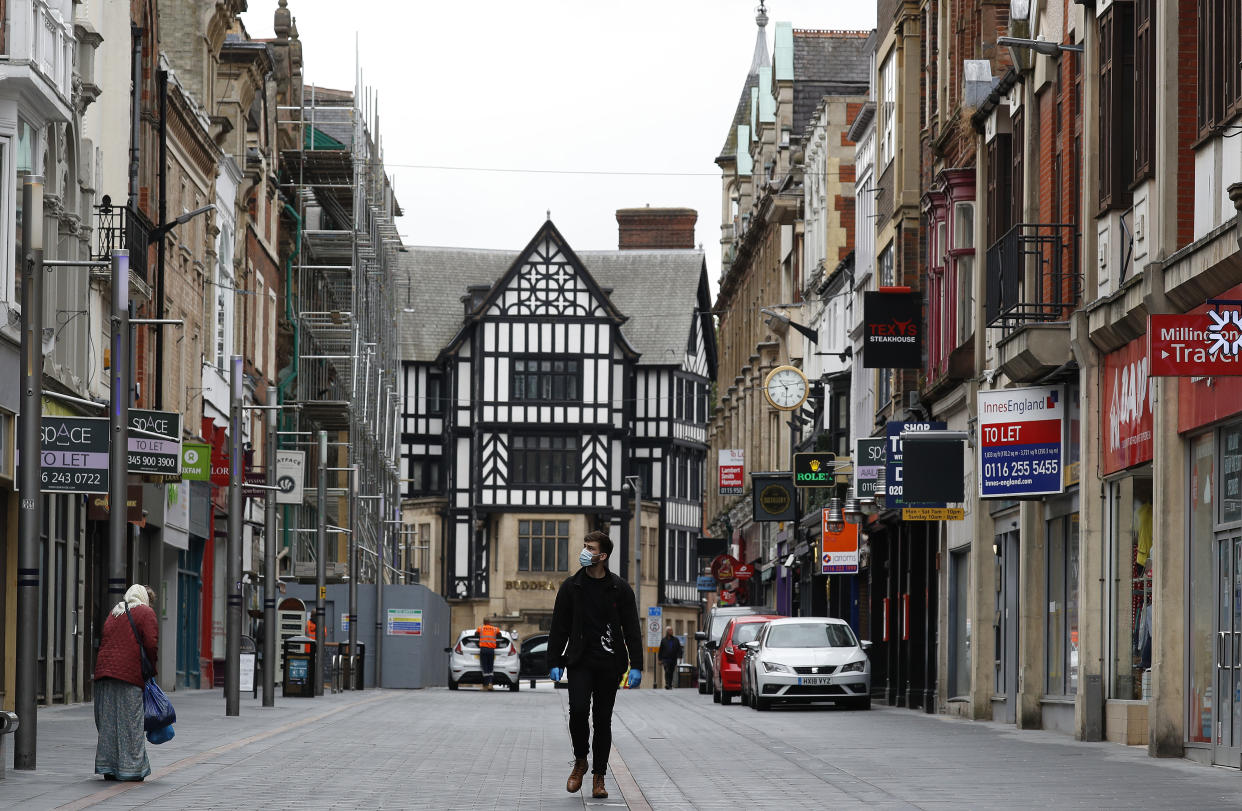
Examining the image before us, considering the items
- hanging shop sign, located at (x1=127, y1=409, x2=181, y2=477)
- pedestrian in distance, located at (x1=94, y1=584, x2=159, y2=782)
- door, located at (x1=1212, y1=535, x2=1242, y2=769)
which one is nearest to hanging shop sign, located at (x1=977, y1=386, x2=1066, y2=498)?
door, located at (x1=1212, y1=535, x2=1242, y2=769)

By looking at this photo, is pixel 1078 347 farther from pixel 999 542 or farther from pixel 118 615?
pixel 118 615

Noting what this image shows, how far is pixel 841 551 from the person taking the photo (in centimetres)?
4572

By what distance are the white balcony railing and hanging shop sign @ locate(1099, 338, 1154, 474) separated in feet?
44.3

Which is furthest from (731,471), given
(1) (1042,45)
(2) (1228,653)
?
(2) (1228,653)

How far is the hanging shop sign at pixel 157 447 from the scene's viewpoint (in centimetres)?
2944

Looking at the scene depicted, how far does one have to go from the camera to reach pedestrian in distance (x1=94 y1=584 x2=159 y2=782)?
16.5 m

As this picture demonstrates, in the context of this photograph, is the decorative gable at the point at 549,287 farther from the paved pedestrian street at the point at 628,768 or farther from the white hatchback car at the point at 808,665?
the paved pedestrian street at the point at 628,768

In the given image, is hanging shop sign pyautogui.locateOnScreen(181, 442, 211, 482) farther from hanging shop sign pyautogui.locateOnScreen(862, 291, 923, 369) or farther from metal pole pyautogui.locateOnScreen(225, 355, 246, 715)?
hanging shop sign pyautogui.locateOnScreen(862, 291, 923, 369)

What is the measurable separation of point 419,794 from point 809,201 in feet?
150

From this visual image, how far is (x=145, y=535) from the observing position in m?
42.1

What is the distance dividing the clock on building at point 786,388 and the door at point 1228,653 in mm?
34480

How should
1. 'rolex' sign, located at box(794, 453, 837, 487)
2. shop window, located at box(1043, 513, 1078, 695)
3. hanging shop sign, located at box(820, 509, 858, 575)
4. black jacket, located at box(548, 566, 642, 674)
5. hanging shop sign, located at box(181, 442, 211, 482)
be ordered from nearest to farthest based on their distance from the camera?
black jacket, located at box(548, 566, 642, 674)
shop window, located at box(1043, 513, 1078, 695)
hanging shop sign, located at box(181, 442, 211, 482)
hanging shop sign, located at box(820, 509, 858, 575)
'rolex' sign, located at box(794, 453, 837, 487)

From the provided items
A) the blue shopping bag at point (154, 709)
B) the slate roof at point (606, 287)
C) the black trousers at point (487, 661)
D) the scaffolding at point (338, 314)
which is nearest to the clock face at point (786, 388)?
the black trousers at point (487, 661)

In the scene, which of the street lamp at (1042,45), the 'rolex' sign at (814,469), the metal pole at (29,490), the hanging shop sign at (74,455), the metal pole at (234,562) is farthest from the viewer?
the 'rolex' sign at (814,469)
